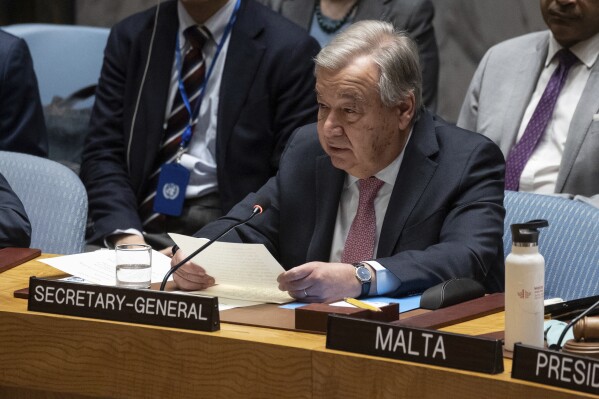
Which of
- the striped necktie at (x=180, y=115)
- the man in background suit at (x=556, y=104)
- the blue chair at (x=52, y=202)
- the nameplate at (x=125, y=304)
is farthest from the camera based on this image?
the striped necktie at (x=180, y=115)

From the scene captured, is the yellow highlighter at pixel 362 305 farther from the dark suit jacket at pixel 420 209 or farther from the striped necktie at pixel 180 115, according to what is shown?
the striped necktie at pixel 180 115

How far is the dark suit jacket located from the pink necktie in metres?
0.03

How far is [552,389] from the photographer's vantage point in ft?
5.46

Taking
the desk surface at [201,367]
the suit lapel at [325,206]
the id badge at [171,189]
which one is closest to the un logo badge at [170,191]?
the id badge at [171,189]

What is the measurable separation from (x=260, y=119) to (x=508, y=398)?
2223mm

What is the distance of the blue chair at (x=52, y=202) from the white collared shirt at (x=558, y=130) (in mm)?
1499

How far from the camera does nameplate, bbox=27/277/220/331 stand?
6.61 feet

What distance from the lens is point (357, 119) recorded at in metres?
2.64

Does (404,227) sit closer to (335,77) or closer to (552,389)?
(335,77)

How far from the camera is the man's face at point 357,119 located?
261 centimetres

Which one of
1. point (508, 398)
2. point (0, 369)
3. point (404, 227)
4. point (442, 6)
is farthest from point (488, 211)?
point (442, 6)

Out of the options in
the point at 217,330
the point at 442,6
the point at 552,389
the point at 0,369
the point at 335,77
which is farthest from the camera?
the point at 442,6

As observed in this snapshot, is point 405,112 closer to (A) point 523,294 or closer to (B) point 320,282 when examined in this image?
(B) point 320,282

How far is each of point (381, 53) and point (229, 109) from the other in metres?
1.24
